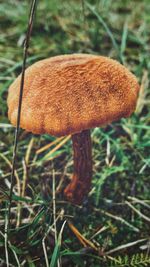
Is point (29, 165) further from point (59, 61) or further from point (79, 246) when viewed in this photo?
point (59, 61)

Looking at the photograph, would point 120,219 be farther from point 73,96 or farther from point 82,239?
point 73,96

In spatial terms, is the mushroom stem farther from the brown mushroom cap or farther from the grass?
the brown mushroom cap

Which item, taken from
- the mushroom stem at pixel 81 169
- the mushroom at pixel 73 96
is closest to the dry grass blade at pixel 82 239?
the mushroom stem at pixel 81 169

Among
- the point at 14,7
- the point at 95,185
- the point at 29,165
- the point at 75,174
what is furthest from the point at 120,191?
the point at 14,7

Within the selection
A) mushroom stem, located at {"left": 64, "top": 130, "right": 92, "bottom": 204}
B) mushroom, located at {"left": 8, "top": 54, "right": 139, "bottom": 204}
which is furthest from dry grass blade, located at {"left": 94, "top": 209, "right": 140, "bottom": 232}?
mushroom, located at {"left": 8, "top": 54, "right": 139, "bottom": 204}

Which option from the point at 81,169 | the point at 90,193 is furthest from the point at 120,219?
the point at 81,169

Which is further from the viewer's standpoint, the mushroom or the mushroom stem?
the mushroom stem
